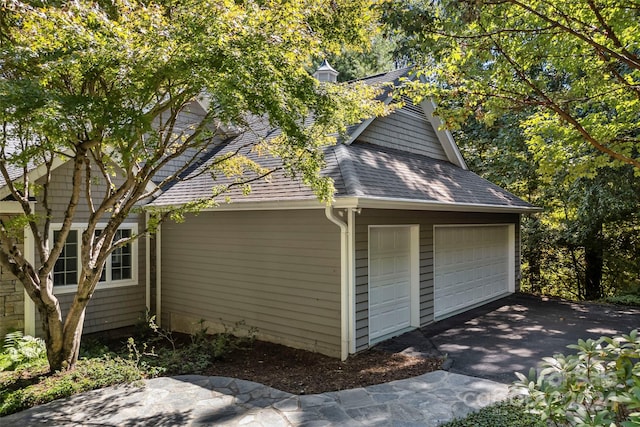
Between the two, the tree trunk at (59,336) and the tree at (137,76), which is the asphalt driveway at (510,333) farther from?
the tree trunk at (59,336)

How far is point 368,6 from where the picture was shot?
6.52 m

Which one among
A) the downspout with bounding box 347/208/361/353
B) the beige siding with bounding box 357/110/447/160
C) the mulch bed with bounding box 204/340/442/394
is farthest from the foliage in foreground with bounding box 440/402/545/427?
the beige siding with bounding box 357/110/447/160

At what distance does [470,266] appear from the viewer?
1035 cm

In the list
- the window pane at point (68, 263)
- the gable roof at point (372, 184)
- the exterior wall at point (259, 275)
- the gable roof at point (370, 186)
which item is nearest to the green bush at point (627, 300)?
the gable roof at point (372, 184)

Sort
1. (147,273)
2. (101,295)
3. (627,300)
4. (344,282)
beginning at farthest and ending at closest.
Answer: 1. (627,300)
2. (147,273)
3. (101,295)
4. (344,282)

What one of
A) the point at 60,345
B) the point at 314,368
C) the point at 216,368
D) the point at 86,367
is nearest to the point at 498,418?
the point at 314,368

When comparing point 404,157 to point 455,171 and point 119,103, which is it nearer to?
point 455,171

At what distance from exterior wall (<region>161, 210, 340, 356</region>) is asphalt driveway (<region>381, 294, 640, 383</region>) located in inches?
59.0

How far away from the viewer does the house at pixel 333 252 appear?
22.4 ft

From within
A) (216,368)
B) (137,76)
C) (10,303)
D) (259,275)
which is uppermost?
(137,76)

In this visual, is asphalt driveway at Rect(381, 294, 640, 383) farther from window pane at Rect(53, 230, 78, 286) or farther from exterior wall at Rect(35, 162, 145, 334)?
window pane at Rect(53, 230, 78, 286)

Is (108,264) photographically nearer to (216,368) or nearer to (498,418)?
(216,368)

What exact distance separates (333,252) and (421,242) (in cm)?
240

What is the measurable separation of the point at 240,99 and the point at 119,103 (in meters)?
1.35
